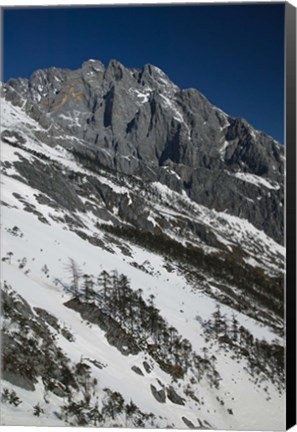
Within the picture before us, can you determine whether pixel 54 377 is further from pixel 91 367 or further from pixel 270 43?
pixel 270 43

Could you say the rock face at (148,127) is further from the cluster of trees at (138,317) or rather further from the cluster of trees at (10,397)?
the cluster of trees at (10,397)

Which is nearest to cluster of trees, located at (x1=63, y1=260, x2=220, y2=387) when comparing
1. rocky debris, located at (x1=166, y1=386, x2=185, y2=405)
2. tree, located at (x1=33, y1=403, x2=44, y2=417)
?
rocky debris, located at (x1=166, y1=386, x2=185, y2=405)

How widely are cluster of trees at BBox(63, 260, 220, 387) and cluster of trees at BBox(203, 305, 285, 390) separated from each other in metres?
0.50

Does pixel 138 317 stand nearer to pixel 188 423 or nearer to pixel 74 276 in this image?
pixel 74 276

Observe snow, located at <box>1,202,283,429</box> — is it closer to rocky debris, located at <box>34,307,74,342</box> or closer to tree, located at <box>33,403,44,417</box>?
rocky debris, located at <box>34,307,74,342</box>

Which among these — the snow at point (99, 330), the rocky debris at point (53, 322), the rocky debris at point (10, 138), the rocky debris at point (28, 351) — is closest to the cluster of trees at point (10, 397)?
the rocky debris at point (28, 351)

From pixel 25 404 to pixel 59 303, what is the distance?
188 cm

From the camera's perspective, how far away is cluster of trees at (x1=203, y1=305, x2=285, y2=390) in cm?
972

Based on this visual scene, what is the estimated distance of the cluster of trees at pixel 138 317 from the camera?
1072 cm

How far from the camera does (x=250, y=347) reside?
425 inches

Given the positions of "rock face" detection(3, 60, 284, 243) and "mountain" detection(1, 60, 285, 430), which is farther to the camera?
"rock face" detection(3, 60, 284, 243)

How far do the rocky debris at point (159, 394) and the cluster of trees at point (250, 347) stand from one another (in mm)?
1420

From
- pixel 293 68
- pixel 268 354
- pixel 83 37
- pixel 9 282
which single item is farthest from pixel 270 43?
pixel 9 282

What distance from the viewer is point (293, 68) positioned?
31.1 feet
